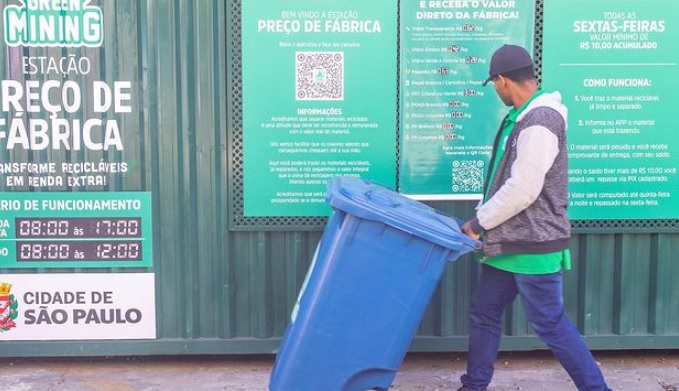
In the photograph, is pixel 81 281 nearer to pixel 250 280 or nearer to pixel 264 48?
pixel 250 280

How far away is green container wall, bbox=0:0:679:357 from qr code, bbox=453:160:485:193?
130 millimetres

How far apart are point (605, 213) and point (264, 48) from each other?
2.29 m

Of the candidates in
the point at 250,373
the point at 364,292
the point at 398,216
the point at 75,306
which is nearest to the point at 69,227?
the point at 75,306

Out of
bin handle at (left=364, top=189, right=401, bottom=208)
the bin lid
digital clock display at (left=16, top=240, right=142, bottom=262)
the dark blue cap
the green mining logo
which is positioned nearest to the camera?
the bin lid

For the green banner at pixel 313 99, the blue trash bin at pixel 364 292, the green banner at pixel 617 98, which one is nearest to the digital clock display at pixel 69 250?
the green banner at pixel 313 99

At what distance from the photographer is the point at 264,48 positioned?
4.39 metres

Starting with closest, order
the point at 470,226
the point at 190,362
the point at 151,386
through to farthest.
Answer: the point at 470,226
the point at 151,386
the point at 190,362

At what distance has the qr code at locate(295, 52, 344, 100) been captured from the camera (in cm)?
440

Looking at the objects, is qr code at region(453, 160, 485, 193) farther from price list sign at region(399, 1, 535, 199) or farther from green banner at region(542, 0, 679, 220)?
green banner at region(542, 0, 679, 220)

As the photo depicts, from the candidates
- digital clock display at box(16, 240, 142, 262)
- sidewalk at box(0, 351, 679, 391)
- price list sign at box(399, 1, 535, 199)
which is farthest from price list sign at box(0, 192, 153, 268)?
price list sign at box(399, 1, 535, 199)

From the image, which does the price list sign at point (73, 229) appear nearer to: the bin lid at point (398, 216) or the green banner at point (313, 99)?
the green banner at point (313, 99)

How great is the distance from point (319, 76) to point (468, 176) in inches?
42.5

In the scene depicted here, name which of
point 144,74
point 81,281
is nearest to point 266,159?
point 144,74

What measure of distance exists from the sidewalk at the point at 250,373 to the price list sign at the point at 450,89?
1.11 m
